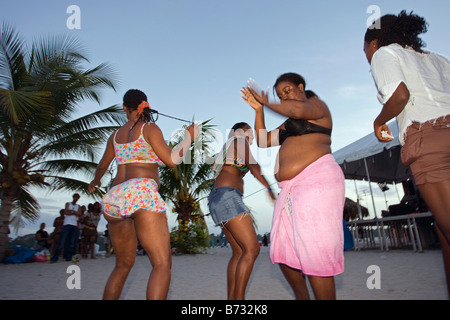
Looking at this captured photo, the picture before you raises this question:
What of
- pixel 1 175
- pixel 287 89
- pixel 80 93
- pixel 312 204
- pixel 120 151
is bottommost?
pixel 312 204

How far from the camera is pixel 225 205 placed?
9.63 feet

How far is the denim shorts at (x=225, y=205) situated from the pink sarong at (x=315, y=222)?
82 cm

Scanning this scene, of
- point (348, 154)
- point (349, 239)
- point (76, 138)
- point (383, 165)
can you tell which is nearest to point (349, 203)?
point (383, 165)

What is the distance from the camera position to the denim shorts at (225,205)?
2.89 meters

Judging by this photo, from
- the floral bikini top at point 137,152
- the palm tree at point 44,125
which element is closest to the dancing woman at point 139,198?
the floral bikini top at point 137,152

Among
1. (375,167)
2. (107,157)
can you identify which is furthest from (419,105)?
(375,167)

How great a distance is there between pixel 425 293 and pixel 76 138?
438 inches

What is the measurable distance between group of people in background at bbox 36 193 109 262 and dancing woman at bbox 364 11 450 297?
9.27 m

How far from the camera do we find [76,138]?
11.5m

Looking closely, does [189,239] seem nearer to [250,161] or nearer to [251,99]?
[250,161]

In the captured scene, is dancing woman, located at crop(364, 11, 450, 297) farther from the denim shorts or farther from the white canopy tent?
the white canopy tent

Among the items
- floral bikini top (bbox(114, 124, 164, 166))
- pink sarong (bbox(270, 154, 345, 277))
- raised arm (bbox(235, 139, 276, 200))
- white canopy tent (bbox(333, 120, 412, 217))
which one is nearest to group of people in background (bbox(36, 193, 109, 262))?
raised arm (bbox(235, 139, 276, 200))

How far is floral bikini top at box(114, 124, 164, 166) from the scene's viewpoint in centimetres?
237
